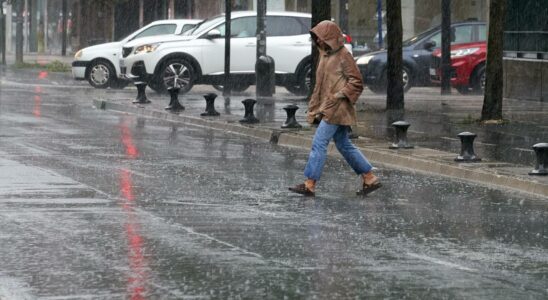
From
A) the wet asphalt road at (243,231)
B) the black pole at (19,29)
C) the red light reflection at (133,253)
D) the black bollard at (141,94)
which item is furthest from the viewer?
the black pole at (19,29)

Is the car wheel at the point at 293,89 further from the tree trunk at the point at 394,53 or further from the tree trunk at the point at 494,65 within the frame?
the tree trunk at the point at 494,65

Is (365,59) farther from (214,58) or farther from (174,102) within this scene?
(174,102)

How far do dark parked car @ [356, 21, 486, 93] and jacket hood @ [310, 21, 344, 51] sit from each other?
1911 centimetres

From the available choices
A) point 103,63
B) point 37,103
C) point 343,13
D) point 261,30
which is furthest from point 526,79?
point 343,13

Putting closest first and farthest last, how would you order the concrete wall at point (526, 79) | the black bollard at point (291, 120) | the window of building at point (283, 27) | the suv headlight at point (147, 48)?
the black bollard at point (291, 120)
the concrete wall at point (526, 79)
the suv headlight at point (147, 48)
the window of building at point (283, 27)

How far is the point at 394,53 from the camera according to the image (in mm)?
25562

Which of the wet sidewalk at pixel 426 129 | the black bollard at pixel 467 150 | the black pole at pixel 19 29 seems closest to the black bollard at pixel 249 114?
the wet sidewalk at pixel 426 129

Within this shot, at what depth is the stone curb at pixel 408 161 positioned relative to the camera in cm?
1501

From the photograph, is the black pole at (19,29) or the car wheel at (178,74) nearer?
the car wheel at (178,74)

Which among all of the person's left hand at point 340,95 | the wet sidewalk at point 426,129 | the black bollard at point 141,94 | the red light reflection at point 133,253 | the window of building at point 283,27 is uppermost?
the window of building at point 283,27

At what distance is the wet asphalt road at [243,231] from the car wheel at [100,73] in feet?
58.2

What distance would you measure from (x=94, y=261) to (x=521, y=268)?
2762 millimetres

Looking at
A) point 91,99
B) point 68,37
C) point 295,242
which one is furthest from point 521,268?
point 68,37

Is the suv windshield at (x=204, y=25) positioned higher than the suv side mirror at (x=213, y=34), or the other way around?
the suv windshield at (x=204, y=25)
